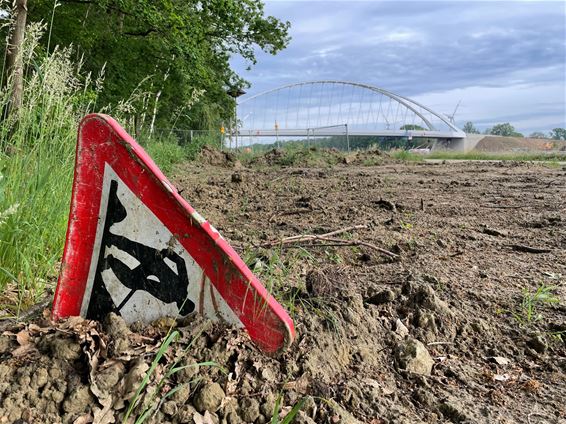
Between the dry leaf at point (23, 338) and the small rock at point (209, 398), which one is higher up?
the dry leaf at point (23, 338)

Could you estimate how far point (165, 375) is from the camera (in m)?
1.09

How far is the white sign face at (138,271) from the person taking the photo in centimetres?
130

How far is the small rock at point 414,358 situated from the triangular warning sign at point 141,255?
1.38 feet

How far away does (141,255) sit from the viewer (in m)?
1.34

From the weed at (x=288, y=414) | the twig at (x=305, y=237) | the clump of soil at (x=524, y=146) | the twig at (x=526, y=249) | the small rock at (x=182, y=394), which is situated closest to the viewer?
the weed at (x=288, y=414)

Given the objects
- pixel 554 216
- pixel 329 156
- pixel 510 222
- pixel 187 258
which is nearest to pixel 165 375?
pixel 187 258

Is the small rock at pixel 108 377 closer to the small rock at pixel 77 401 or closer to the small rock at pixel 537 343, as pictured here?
the small rock at pixel 77 401

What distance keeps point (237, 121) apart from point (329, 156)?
940 centimetres

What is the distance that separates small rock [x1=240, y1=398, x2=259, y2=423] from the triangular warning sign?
0.17m

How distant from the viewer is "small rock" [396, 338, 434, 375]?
1.41m

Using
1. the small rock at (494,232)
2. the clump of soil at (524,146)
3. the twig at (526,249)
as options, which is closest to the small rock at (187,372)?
the twig at (526,249)

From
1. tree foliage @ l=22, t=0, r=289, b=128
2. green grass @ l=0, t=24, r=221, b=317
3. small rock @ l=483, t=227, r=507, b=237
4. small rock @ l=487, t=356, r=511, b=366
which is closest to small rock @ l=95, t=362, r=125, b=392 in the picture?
green grass @ l=0, t=24, r=221, b=317

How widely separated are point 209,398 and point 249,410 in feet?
0.33

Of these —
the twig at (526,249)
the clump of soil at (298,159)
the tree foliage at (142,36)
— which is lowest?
the twig at (526,249)
